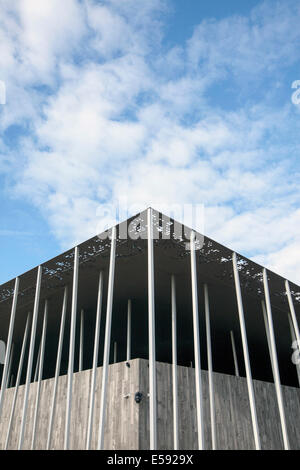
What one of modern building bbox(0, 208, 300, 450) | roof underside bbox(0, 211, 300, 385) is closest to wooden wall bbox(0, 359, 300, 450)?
modern building bbox(0, 208, 300, 450)

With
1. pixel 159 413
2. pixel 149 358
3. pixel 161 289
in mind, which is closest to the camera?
pixel 149 358

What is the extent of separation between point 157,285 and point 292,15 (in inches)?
379

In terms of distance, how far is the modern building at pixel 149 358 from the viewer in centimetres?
1126

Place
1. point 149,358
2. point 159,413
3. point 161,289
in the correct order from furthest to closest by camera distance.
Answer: point 161,289, point 159,413, point 149,358

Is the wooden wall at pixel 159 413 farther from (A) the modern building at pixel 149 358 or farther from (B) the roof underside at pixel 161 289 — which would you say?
(B) the roof underside at pixel 161 289

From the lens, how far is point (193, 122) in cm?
1019

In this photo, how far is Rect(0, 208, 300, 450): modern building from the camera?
1126 cm

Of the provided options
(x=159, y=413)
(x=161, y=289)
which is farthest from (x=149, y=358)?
(x=161, y=289)

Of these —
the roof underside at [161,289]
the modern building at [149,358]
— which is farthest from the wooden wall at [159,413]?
the roof underside at [161,289]

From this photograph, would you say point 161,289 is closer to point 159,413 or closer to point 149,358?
point 159,413

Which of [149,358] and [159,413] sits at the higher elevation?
[149,358]

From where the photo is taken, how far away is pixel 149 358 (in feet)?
29.7

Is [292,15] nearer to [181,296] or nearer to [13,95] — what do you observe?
[13,95]

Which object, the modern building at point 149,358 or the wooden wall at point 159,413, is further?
the wooden wall at point 159,413
